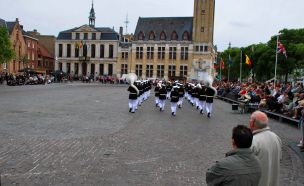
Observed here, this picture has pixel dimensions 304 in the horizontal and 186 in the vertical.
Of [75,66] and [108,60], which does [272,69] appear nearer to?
[108,60]

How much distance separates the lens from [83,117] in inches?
696

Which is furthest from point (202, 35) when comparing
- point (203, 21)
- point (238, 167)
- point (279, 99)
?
point (238, 167)

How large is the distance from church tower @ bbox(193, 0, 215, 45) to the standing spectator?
8517 cm

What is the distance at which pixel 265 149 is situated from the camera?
4906 mm

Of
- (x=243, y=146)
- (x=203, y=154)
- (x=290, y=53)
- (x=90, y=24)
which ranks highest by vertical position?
(x=90, y=24)

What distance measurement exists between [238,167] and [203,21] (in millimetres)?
86253

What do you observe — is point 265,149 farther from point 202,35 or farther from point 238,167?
point 202,35

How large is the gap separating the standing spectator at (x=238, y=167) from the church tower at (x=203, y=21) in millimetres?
85173

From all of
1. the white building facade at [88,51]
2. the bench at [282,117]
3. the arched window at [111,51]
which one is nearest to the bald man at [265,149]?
the bench at [282,117]

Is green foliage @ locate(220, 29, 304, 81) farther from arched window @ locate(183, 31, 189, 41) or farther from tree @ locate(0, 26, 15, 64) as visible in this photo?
tree @ locate(0, 26, 15, 64)

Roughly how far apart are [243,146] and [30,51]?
85.9 metres

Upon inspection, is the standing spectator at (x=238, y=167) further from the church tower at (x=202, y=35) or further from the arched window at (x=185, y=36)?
the arched window at (x=185, y=36)

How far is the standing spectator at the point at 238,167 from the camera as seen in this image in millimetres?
4027

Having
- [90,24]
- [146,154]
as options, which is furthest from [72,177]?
[90,24]
